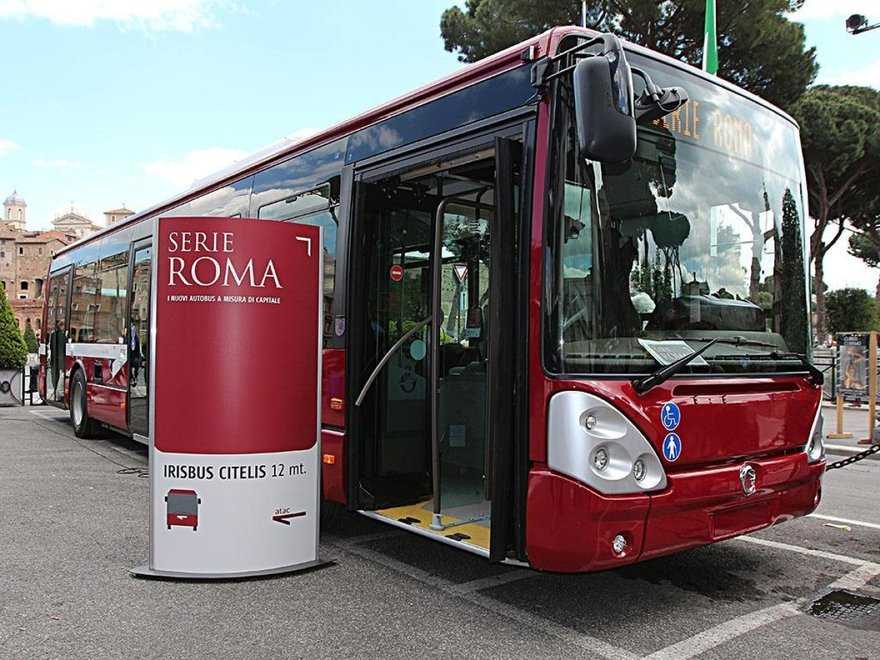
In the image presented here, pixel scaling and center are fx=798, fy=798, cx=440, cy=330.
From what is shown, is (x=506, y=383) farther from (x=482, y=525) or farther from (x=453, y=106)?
(x=453, y=106)

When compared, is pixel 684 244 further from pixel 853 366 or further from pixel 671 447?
pixel 853 366

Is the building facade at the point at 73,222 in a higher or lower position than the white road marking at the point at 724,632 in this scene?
higher

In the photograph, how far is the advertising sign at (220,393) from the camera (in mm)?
4660

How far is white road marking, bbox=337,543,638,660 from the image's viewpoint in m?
3.87

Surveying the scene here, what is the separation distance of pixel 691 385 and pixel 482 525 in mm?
1578

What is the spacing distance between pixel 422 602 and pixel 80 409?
8585mm

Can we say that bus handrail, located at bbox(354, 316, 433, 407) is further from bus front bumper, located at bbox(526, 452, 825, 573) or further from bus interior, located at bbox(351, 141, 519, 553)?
bus front bumper, located at bbox(526, 452, 825, 573)

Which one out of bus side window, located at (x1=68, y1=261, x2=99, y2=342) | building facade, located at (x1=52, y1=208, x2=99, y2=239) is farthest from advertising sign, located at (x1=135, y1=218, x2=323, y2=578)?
building facade, located at (x1=52, y1=208, x2=99, y2=239)

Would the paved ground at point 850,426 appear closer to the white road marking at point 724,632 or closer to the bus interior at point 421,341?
the white road marking at point 724,632

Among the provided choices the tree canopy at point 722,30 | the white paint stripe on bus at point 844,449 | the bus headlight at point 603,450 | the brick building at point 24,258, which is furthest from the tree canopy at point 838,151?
the brick building at point 24,258

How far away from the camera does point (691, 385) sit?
13.1 feet

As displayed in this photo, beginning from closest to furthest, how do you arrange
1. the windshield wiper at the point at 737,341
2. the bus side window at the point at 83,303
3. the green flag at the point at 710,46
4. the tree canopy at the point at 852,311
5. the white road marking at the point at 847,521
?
the windshield wiper at the point at 737,341 → the white road marking at the point at 847,521 → the bus side window at the point at 83,303 → the green flag at the point at 710,46 → the tree canopy at the point at 852,311

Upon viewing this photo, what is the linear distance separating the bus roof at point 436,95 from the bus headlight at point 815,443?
75.6 inches

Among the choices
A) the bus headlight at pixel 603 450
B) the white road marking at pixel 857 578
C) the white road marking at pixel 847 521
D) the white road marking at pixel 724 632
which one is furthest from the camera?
the white road marking at pixel 847 521
